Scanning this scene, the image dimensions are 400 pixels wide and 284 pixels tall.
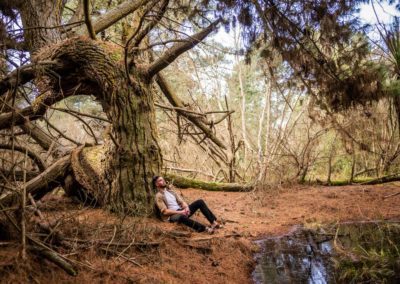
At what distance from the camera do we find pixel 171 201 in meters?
6.48

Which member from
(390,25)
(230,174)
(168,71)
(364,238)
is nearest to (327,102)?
(390,25)

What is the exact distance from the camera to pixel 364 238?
212 inches

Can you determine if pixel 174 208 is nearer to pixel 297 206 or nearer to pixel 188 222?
pixel 188 222

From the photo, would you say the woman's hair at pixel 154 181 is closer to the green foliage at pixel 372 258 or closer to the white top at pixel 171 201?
the white top at pixel 171 201

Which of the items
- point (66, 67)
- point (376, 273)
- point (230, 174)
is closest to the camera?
point (376, 273)

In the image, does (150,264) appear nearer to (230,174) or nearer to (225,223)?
(225,223)

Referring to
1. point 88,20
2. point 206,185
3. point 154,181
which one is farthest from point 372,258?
point 206,185

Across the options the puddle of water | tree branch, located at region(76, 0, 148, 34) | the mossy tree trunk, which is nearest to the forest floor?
the puddle of water

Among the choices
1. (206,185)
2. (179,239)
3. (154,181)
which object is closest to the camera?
(179,239)

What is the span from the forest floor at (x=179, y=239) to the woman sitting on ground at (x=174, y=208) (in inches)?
6.1

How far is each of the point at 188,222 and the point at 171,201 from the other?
21.2 inches

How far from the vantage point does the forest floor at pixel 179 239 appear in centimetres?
357

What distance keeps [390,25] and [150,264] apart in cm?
426

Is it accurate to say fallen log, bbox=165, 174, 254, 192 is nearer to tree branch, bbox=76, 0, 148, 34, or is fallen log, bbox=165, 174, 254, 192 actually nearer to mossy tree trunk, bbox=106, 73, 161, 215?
mossy tree trunk, bbox=106, 73, 161, 215
